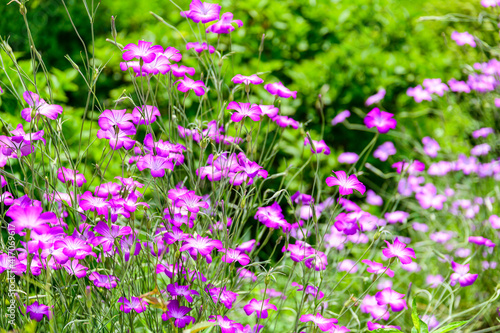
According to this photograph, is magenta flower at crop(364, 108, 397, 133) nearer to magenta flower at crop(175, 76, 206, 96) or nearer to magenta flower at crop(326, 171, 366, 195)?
magenta flower at crop(326, 171, 366, 195)

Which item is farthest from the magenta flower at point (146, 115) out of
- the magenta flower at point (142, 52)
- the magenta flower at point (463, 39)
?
the magenta flower at point (463, 39)

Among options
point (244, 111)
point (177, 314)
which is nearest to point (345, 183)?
point (244, 111)

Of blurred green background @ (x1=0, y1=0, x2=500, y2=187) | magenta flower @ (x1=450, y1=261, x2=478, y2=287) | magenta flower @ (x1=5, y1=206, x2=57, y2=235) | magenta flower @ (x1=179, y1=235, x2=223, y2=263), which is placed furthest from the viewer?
blurred green background @ (x1=0, y1=0, x2=500, y2=187)

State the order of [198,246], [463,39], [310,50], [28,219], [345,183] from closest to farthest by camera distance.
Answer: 1. [28,219]
2. [198,246]
3. [345,183]
4. [463,39]
5. [310,50]

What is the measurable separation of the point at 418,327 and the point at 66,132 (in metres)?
1.48

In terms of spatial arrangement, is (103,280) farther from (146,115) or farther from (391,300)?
(391,300)

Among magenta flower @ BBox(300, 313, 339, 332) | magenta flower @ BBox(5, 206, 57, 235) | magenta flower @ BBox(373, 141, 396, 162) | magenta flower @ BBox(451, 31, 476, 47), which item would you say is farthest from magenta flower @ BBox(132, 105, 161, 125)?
magenta flower @ BBox(451, 31, 476, 47)

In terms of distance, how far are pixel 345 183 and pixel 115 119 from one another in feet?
2.10

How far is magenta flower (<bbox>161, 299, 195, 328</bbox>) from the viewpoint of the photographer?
1280 mm

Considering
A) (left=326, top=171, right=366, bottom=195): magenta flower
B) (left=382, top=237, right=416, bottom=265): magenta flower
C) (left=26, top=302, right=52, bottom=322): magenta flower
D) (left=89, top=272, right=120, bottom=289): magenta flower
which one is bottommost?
(left=26, top=302, right=52, bottom=322): magenta flower

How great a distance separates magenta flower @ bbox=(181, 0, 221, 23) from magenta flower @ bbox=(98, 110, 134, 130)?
35cm

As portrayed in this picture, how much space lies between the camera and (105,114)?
4.38 feet

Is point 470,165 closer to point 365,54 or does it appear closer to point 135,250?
point 365,54

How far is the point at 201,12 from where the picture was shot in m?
1.49
